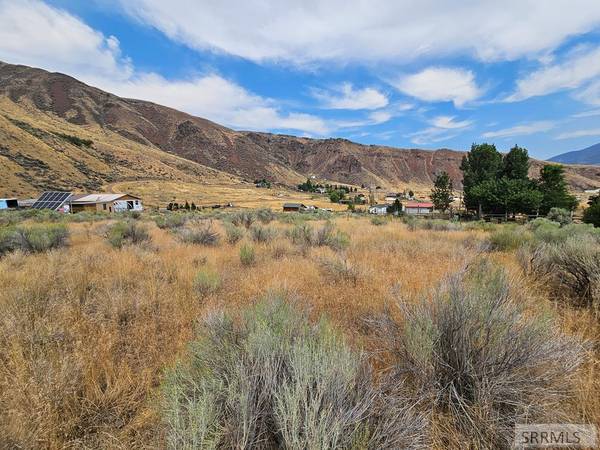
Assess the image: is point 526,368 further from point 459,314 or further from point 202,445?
point 202,445

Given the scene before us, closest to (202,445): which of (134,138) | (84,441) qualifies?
(84,441)

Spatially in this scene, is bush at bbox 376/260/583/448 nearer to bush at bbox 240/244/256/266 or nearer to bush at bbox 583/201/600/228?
bush at bbox 240/244/256/266

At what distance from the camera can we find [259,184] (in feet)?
362

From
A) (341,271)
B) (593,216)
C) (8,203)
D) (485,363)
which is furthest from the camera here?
(8,203)

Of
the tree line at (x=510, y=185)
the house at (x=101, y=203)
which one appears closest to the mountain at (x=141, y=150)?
the house at (x=101, y=203)

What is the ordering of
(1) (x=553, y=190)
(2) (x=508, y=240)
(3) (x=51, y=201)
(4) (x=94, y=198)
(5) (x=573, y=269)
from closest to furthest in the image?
(5) (x=573, y=269), (2) (x=508, y=240), (1) (x=553, y=190), (3) (x=51, y=201), (4) (x=94, y=198)

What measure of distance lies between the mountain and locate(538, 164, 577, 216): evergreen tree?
7789cm

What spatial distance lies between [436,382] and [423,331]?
352 millimetres

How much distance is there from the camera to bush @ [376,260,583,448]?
178 centimetres

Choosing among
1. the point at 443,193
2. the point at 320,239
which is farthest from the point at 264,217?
the point at 443,193

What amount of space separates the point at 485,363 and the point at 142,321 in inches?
136

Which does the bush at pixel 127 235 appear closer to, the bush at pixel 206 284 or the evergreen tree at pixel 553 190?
the bush at pixel 206 284

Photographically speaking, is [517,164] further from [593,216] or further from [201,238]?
[201,238]

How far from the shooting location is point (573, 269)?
377 centimetres
